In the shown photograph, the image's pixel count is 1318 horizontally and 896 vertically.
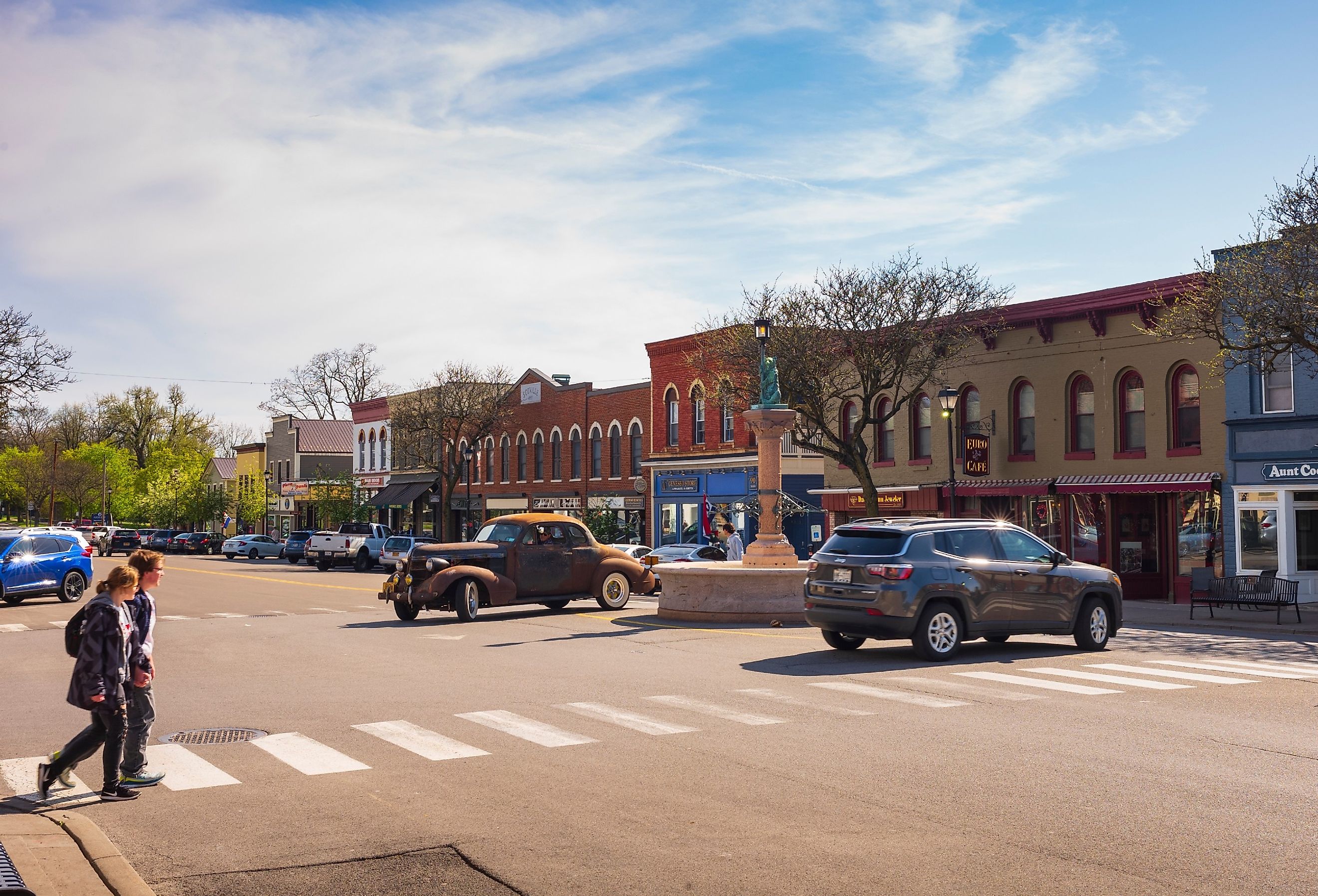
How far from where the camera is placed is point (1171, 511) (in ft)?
97.3

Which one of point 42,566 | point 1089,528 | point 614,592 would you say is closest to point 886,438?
point 1089,528

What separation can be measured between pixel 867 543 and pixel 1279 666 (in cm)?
530

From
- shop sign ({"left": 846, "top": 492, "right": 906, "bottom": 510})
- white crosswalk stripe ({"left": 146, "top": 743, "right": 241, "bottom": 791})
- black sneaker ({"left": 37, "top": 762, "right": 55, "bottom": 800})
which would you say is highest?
shop sign ({"left": 846, "top": 492, "right": 906, "bottom": 510})

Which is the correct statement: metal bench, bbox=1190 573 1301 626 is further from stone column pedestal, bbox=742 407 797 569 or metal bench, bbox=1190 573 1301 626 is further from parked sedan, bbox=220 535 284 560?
parked sedan, bbox=220 535 284 560

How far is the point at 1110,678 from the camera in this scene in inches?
545

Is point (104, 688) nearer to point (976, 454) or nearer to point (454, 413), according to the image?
point (976, 454)

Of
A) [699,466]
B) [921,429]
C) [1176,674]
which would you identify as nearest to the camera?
[1176,674]

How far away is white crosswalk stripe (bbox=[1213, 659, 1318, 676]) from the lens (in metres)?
15.0

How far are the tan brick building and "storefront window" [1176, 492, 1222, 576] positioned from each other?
0.09 feet

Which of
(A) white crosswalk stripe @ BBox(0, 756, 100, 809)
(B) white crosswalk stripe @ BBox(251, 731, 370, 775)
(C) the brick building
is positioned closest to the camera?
(A) white crosswalk stripe @ BBox(0, 756, 100, 809)

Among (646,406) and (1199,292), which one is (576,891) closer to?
(1199,292)

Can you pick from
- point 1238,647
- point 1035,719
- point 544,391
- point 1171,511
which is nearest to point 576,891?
point 1035,719

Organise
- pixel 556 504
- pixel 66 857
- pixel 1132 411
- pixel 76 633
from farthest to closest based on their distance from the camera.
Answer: pixel 556 504
pixel 1132 411
pixel 76 633
pixel 66 857

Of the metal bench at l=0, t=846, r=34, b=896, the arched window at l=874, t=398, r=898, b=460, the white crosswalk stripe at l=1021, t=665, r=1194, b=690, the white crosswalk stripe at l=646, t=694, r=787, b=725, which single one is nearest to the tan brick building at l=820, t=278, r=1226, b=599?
the arched window at l=874, t=398, r=898, b=460
